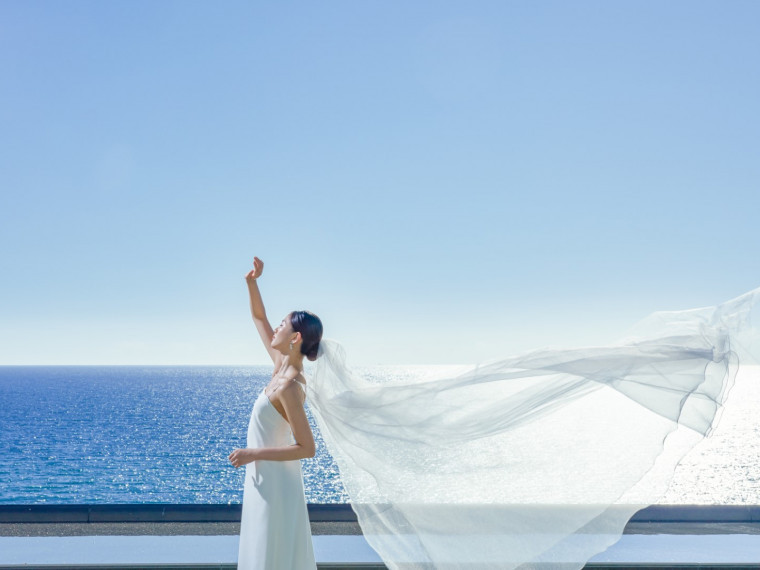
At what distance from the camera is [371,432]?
3.62m

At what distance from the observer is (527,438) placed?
3.64 metres

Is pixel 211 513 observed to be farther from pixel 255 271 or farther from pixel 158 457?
pixel 158 457

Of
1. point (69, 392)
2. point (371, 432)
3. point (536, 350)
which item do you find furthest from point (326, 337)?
point (69, 392)

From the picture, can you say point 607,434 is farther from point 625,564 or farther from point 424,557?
point 625,564

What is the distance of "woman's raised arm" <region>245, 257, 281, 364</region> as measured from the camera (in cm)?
379

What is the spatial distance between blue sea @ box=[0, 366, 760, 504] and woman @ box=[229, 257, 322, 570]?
21.9 meters

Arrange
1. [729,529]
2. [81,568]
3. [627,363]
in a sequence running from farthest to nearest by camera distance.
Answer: [729,529], [81,568], [627,363]

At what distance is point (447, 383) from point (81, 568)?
8.10 feet

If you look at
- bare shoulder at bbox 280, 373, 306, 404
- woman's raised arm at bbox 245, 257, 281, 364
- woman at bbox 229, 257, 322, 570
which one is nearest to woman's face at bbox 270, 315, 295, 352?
woman at bbox 229, 257, 322, 570

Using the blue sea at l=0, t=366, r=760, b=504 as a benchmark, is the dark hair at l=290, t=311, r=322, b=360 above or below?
above

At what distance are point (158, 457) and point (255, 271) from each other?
54.8 meters

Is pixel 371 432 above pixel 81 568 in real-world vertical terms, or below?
above

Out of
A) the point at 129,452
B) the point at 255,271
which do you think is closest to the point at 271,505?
the point at 255,271

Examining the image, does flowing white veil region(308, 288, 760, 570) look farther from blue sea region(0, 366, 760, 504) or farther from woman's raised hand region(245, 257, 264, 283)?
blue sea region(0, 366, 760, 504)
